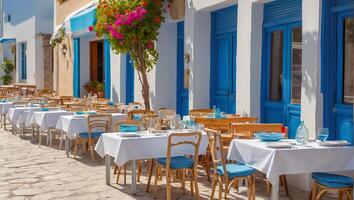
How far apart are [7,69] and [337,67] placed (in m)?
25.6

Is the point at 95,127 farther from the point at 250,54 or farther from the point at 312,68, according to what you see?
the point at 312,68

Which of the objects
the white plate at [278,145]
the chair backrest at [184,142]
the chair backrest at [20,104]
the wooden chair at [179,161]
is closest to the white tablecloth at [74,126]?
the wooden chair at [179,161]

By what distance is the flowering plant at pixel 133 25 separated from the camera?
36.9ft

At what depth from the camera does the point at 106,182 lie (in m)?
7.30

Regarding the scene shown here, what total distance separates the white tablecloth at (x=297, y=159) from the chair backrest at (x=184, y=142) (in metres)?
0.74

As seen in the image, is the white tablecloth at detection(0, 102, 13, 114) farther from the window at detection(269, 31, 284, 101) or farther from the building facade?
→ the building facade

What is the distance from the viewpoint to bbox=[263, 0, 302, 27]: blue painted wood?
322 inches

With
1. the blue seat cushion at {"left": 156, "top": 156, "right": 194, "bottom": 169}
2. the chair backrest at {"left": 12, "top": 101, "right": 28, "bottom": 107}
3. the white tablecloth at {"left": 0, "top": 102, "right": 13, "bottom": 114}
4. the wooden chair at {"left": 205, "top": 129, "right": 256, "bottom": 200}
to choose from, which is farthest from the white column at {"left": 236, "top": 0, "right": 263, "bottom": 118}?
the white tablecloth at {"left": 0, "top": 102, "right": 13, "bottom": 114}

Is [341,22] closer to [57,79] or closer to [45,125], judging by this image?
[45,125]

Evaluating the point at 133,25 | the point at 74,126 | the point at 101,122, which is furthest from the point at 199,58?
the point at 74,126

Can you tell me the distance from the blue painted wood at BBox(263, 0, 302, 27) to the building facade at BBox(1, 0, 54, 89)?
17453 millimetres

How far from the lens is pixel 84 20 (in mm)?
13508

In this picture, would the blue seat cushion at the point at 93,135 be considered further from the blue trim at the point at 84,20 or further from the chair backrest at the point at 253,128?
the blue trim at the point at 84,20

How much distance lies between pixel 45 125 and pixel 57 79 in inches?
439
